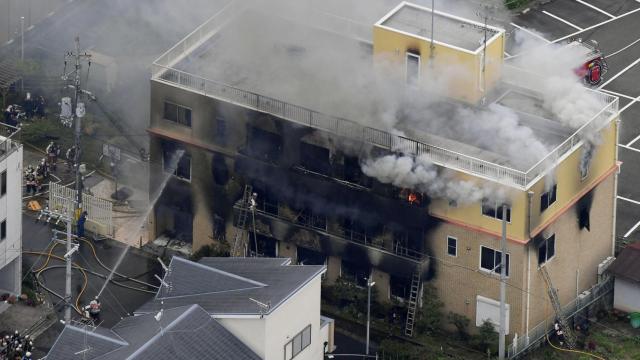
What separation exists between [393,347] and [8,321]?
58.0 ft

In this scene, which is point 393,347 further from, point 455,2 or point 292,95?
point 455,2

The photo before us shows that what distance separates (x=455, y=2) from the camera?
4213 inches

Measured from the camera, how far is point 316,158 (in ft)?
317

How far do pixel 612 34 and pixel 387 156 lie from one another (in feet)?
101

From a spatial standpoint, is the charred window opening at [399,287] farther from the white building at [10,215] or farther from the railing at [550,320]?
the white building at [10,215]

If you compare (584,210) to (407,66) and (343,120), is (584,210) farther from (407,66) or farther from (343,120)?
(343,120)

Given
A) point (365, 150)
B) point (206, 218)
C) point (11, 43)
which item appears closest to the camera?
point (365, 150)

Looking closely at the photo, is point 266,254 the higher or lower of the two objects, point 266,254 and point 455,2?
the lower

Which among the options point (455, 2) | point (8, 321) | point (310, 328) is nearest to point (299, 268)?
point (310, 328)

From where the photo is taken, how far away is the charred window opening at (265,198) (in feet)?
323

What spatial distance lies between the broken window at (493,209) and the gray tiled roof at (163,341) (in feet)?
44.3

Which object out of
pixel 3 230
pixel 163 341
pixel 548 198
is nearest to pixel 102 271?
pixel 3 230

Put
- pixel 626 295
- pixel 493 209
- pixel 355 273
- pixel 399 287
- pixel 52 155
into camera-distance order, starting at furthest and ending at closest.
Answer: pixel 52 155, pixel 626 295, pixel 355 273, pixel 399 287, pixel 493 209

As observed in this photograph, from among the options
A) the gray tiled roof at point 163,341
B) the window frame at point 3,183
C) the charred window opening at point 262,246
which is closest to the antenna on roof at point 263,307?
the gray tiled roof at point 163,341
